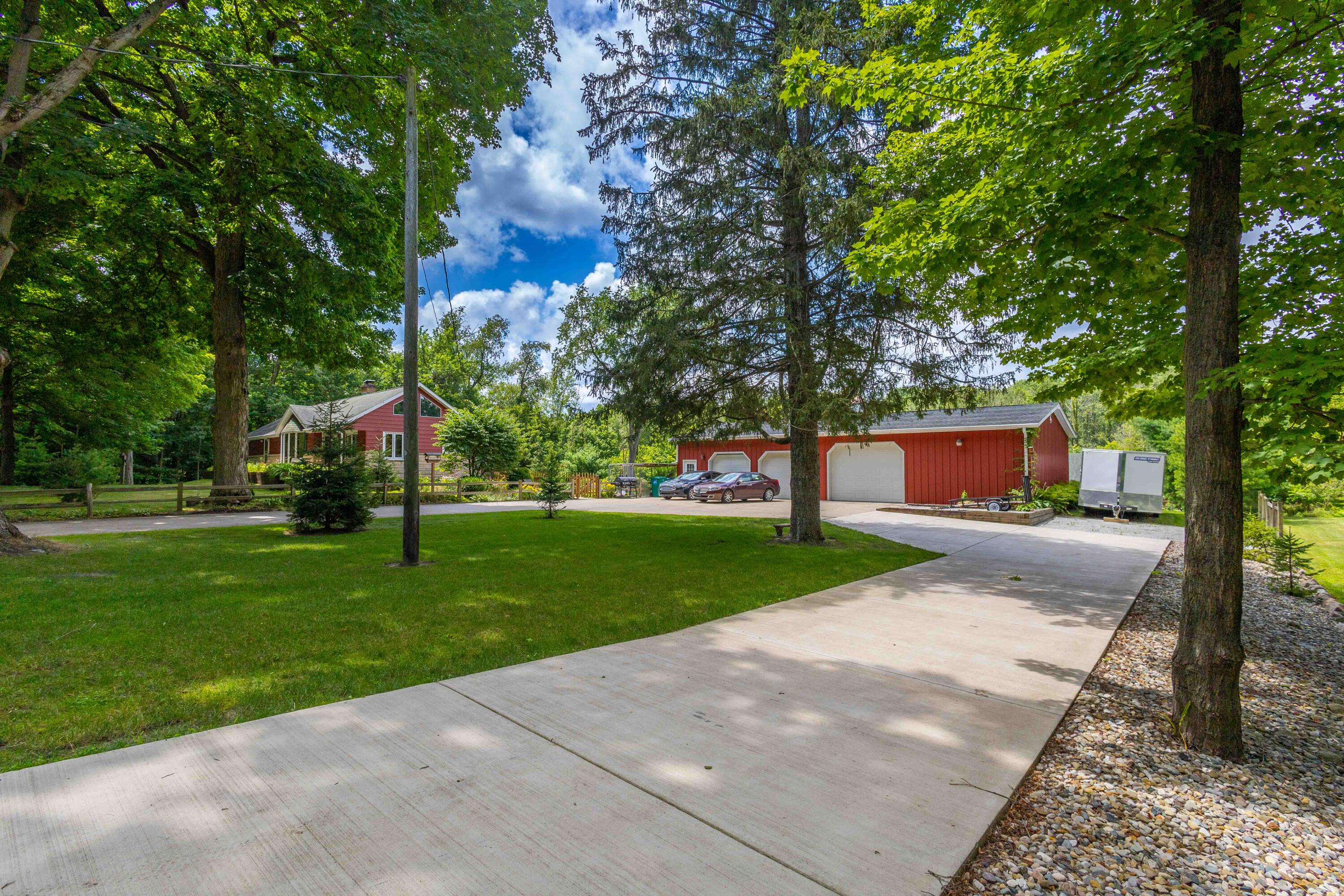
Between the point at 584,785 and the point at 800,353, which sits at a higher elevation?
the point at 800,353

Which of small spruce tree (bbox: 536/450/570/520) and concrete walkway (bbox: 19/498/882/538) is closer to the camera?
concrete walkway (bbox: 19/498/882/538)

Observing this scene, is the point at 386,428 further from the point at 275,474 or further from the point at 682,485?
the point at 682,485

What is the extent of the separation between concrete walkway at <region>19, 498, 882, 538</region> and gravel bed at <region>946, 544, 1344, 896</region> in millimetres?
11628

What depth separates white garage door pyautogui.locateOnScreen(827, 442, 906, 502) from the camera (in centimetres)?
2023

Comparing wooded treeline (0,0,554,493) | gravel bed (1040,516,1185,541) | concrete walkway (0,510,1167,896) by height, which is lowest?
gravel bed (1040,516,1185,541)

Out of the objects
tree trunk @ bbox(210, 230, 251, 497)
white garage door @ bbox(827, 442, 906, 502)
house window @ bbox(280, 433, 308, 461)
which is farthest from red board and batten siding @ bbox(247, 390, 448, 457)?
white garage door @ bbox(827, 442, 906, 502)

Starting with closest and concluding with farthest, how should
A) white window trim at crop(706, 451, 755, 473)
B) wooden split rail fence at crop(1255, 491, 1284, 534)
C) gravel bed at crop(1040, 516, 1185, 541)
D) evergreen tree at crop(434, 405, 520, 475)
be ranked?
wooden split rail fence at crop(1255, 491, 1284, 534) < gravel bed at crop(1040, 516, 1185, 541) < evergreen tree at crop(434, 405, 520, 475) < white window trim at crop(706, 451, 755, 473)

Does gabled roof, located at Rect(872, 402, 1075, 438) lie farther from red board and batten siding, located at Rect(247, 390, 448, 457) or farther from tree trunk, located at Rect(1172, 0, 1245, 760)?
red board and batten siding, located at Rect(247, 390, 448, 457)

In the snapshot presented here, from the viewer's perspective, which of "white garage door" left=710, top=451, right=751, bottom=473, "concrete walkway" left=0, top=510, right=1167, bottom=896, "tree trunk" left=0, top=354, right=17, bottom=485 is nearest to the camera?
"concrete walkway" left=0, top=510, right=1167, bottom=896

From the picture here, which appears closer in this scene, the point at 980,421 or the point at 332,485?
the point at 332,485

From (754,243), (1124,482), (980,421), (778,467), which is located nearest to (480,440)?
(778,467)

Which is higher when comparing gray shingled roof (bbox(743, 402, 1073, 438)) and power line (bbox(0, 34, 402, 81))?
power line (bbox(0, 34, 402, 81))

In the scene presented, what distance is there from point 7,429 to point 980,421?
33.6 metres

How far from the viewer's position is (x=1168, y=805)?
93.4 inches
